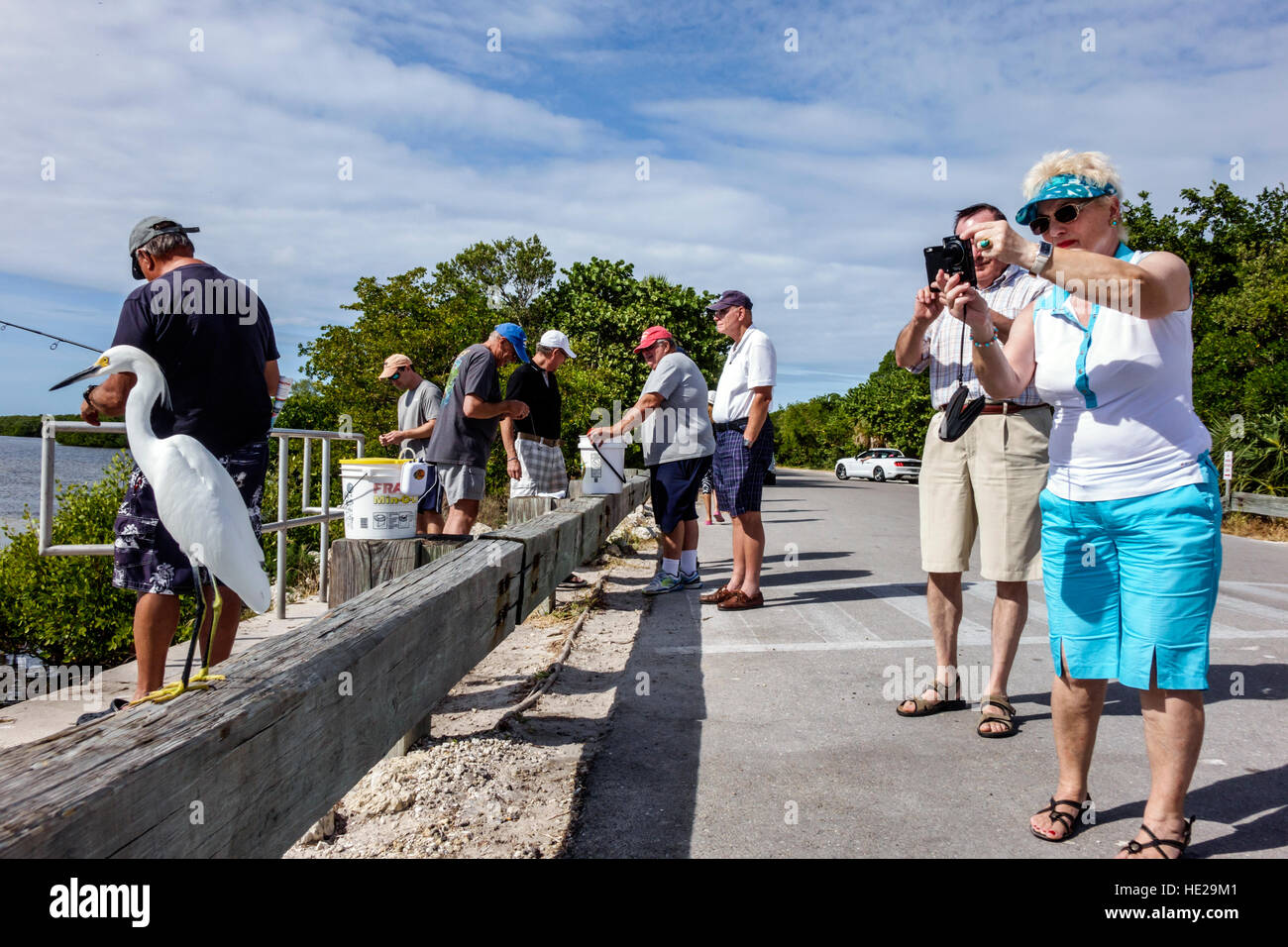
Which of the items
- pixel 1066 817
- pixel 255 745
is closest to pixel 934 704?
pixel 1066 817

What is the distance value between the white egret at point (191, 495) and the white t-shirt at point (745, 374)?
4612 mm

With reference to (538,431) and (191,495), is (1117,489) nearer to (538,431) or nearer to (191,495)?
(191,495)

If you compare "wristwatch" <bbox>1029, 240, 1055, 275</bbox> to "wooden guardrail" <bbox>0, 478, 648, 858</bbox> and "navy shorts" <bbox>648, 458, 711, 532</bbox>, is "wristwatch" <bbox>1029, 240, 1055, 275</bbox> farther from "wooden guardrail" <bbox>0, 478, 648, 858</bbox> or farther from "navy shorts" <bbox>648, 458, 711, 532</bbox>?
"navy shorts" <bbox>648, 458, 711, 532</bbox>

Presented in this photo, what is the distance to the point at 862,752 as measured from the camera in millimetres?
3604

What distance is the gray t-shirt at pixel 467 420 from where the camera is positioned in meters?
6.32

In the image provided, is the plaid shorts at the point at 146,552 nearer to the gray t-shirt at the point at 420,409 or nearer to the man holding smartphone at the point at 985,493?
the man holding smartphone at the point at 985,493

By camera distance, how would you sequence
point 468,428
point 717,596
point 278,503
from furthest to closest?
point 717,596 → point 468,428 → point 278,503

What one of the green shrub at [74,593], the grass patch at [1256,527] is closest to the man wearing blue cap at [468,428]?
the green shrub at [74,593]

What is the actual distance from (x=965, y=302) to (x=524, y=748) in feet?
7.68

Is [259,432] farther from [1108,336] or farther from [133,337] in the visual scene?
[1108,336]

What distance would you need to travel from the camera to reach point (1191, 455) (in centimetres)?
262

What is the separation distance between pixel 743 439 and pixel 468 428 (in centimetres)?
195
